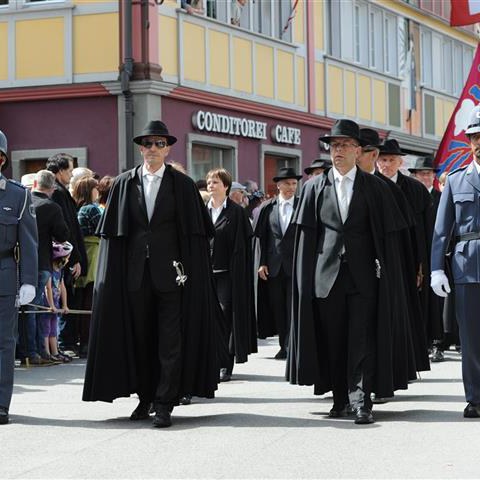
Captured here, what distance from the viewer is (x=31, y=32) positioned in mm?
22359

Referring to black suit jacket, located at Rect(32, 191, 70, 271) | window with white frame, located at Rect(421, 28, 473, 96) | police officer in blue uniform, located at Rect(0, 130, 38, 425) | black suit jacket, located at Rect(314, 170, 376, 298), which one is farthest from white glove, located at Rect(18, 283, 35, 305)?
window with white frame, located at Rect(421, 28, 473, 96)

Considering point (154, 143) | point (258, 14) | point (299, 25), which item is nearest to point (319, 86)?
point (299, 25)

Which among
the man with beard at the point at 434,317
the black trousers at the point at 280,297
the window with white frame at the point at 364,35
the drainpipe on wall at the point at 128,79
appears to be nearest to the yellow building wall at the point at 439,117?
the window with white frame at the point at 364,35

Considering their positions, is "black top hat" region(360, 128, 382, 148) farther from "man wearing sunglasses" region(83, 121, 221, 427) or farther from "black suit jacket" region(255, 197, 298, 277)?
"black suit jacket" region(255, 197, 298, 277)

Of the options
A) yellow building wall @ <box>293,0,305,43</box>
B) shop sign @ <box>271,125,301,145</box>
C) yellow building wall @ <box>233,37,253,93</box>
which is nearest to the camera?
yellow building wall @ <box>233,37,253,93</box>

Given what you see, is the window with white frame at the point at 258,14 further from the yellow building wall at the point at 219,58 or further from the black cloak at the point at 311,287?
the black cloak at the point at 311,287

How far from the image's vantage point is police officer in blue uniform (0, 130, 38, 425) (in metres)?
9.12

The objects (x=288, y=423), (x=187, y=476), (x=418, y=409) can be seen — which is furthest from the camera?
(x=418, y=409)

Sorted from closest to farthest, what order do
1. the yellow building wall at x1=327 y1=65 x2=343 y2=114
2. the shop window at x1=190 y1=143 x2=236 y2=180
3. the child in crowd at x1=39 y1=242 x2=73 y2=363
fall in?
the child in crowd at x1=39 y1=242 x2=73 y2=363, the shop window at x1=190 y1=143 x2=236 y2=180, the yellow building wall at x1=327 y1=65 x2=343 y2=114

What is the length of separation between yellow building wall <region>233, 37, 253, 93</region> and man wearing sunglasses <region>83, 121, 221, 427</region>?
1536 centimetres

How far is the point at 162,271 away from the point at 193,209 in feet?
1.60

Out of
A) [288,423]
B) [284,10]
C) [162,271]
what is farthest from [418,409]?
[284,10]

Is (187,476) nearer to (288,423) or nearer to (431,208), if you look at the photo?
(288,423)

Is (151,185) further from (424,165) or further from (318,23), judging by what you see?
(318,23)
